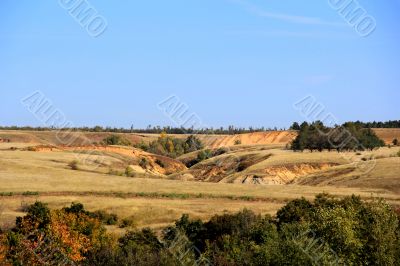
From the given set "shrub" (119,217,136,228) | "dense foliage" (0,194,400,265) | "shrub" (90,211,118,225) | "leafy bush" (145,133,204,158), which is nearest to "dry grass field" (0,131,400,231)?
"shrub" (119,217,136,228)

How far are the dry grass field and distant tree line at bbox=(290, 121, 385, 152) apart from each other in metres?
3.56

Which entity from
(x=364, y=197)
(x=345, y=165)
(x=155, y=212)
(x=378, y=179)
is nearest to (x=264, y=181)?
(x=345, y=165)

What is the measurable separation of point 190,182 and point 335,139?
38.6 meters

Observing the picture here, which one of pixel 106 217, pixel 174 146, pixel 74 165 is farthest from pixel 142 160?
pixel 106 217

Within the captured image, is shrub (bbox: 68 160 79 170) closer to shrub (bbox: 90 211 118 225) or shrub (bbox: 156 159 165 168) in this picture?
shrub (bbox: 156 159 165 168)

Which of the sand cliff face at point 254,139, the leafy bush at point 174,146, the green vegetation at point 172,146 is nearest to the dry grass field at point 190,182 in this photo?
the leafy bush at point 174,146

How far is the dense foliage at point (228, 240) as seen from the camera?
32.7 m

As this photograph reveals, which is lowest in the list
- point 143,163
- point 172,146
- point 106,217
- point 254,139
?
point 106,217

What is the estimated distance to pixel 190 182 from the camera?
8644 centimetres

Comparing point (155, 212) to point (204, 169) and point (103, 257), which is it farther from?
point (204, 169)

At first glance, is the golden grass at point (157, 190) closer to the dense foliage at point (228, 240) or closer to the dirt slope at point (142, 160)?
the dense foliage at point (228, 240)

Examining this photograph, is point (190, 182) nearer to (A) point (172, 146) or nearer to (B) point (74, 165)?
(B) point (74, 165)

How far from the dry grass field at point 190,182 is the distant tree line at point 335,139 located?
3563 millimetres

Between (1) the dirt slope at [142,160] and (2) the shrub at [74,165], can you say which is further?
(1) the dirt slope at [142,160]
